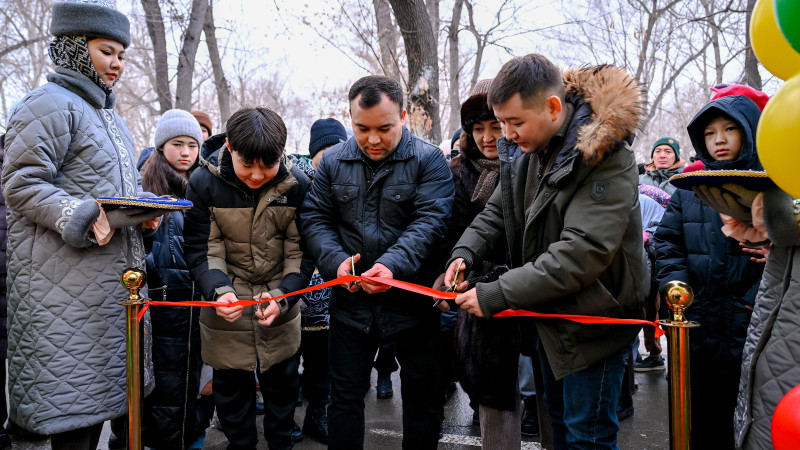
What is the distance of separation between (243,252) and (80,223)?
877mm

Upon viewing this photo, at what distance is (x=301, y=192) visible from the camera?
3424mm

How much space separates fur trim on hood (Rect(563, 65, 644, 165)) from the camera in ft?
7.68

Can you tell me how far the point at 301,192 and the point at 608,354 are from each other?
194 cm

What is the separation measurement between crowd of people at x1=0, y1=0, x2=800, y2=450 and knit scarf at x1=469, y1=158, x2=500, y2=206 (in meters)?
0.01

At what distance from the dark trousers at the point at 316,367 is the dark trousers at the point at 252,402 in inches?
30.2

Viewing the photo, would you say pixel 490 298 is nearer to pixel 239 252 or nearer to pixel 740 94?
pixel 239 252

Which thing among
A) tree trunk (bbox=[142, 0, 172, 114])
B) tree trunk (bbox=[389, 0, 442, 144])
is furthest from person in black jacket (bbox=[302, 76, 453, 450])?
tree trunk (bbox=[142, 0, 172, 114])

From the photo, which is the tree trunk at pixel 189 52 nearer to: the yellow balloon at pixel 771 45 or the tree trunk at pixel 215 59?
the tree trunk at pixel 215 59

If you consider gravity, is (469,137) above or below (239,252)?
above

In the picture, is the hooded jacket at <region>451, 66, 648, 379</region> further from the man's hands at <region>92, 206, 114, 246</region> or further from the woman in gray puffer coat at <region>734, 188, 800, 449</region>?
the man's hands at <region>92, 206, 114, 246</region>

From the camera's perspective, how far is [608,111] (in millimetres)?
2393

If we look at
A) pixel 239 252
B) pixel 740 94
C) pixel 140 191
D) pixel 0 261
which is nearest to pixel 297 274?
pixel 239 252

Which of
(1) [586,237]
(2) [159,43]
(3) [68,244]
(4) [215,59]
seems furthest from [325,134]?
(4) [215,59]

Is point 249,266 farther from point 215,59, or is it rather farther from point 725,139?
point 215,59
